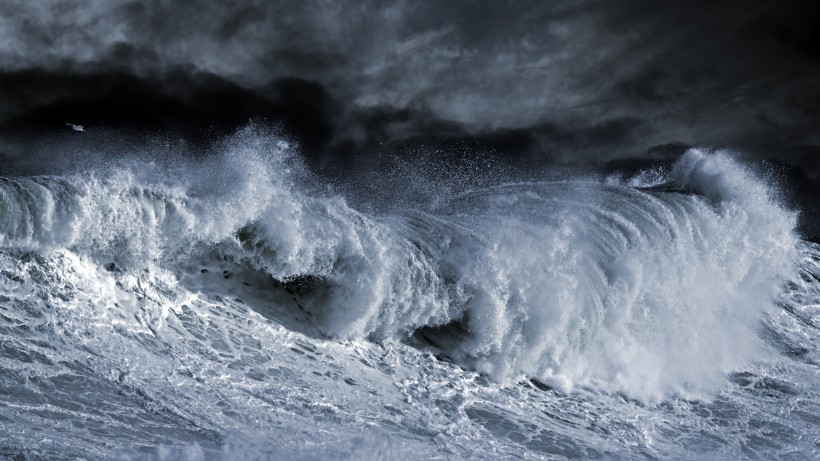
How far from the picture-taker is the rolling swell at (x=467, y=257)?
28.0 ft

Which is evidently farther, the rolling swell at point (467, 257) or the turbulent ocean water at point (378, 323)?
the rolling swell at point (467, 257)

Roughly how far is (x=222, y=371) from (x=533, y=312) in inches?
167

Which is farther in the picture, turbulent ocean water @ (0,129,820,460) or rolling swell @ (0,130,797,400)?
rolling swell @ (0,130,797,400)

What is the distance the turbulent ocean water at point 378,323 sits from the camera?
6.57m

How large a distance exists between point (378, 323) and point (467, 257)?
1.78 meters

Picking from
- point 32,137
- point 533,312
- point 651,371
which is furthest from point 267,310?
point 32,137

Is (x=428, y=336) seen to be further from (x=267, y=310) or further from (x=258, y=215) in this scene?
(x=258, y=215)

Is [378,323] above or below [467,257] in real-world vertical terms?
below

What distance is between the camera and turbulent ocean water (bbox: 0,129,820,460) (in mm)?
6574

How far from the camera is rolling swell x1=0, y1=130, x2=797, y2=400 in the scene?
854cm

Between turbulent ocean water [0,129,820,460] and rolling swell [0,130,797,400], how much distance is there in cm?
3

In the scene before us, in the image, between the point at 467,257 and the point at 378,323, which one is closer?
the point at 378,323

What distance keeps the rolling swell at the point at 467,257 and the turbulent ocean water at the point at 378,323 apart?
0.03 metres

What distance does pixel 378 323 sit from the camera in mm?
8938
